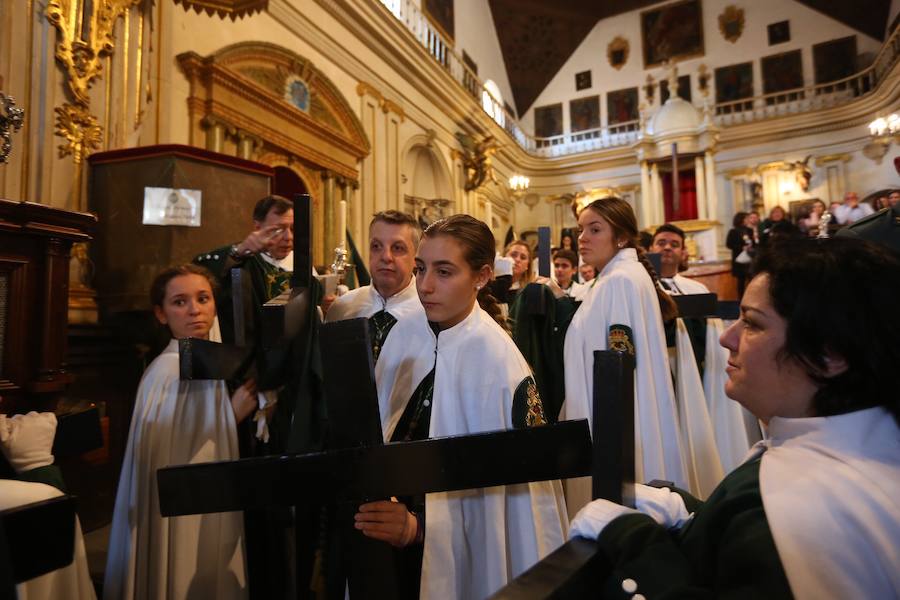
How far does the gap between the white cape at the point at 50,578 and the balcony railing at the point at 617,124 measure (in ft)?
35.4

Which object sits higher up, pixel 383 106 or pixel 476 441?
pixel 383 106

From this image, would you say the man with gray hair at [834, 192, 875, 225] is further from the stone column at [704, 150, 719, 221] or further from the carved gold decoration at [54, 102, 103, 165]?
the carved gold decoration at [54, 102, 103, 165]

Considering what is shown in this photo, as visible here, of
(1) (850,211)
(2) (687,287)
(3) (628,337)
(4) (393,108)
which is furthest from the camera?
(4) (393,108)

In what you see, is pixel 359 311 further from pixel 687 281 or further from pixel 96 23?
pixel 96 23

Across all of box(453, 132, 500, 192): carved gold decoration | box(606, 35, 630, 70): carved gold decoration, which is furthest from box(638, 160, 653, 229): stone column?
box(453, 132, 500, 192): carved gold decoration


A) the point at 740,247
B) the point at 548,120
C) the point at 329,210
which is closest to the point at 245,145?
the point at 329,210

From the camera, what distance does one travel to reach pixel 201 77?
6012mm

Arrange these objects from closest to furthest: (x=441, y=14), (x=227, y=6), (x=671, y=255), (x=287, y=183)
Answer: (x=671, y=255)
(x=227, y=6)
(x=287, y=183)
(x=441, y=14)

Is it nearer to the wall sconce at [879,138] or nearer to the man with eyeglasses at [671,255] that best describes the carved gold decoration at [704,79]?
the wall sconce at [879,138]

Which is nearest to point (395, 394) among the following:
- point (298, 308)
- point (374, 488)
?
point (298, 308)

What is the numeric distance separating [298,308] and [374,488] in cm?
87

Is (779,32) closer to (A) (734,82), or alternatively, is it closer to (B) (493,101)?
(A) (734,82)

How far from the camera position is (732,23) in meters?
18.4

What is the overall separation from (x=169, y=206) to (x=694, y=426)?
153 inches
